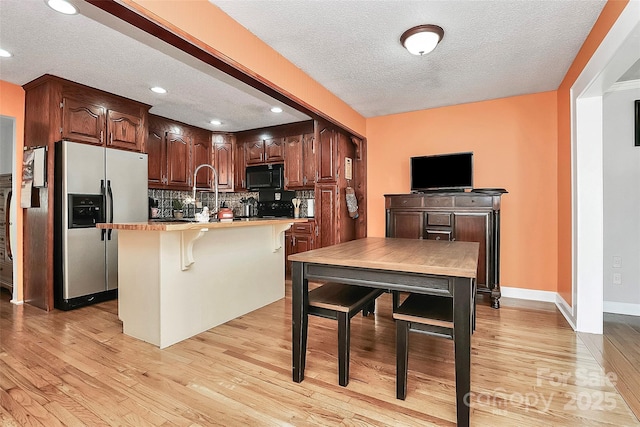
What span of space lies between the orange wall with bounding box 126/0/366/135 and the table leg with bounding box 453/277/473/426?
6.69ft

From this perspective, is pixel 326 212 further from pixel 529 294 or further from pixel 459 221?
pixel 529 294

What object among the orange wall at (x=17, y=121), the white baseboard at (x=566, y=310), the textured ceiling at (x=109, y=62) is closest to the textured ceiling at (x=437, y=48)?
the textured ceiling at (x=109, y=62)

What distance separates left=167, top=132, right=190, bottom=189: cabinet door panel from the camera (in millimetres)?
4699

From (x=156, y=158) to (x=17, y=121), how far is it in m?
1.45

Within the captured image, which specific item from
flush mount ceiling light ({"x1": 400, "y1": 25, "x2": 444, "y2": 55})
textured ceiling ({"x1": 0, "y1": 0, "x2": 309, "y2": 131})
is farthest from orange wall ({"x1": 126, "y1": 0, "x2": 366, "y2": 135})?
flush mount ceiling light ({"x1": 400, "y1": 25, "x2": 444, "y2": 55})

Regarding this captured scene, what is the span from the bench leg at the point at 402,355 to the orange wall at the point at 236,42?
2.06 metres

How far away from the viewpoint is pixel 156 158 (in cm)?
452

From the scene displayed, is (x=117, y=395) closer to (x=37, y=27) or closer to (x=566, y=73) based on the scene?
(x=37, y=27)

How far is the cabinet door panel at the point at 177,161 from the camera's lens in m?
4.70

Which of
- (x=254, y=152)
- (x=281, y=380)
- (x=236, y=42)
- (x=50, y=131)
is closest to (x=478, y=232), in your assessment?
(x=281, y=380)

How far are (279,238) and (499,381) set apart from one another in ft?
7.91

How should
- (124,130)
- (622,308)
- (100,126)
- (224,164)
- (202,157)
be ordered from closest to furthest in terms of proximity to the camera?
(622,308) → (100,126) → (124,130) → (202,157) → (224,164)

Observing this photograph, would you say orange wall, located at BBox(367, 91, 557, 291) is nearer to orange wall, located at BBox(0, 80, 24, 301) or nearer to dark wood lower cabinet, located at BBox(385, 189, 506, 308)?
dark wood lower cabinet, located at BBox(385, 189, 506, 308)

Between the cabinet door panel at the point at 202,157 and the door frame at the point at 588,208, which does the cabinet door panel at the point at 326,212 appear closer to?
the cabinet door panel at the point at 202,157
